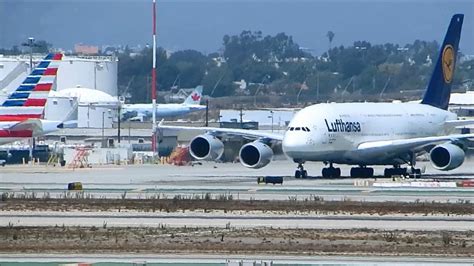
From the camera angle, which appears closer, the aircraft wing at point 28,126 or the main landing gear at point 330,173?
the main landing gear at point 330,173

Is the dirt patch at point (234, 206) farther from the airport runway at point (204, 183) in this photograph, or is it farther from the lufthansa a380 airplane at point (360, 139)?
the lufthansa a380 airplane at point (360, 139)

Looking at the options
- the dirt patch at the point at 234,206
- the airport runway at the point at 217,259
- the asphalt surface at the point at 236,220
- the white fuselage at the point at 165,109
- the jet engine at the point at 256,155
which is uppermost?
the white fuselage at the point at 165,109

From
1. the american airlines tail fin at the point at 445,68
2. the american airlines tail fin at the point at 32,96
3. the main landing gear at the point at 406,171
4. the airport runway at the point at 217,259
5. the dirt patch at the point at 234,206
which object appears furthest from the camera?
the american airlines tail fin at the point at 32,96

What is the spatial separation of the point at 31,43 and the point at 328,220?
82.6 metres

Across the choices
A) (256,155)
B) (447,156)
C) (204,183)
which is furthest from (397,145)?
(204,183)

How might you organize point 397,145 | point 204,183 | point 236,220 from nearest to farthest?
point 236,220
point 204,183
point 397,145

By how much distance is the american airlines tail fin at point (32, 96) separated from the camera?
84.3 meters

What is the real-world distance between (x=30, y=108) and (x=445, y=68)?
2395 centimetres

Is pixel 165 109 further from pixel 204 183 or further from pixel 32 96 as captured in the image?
pixel 204 183

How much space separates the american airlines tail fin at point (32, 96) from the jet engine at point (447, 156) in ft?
83.3

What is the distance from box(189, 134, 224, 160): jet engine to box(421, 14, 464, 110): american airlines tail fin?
12.8 meters

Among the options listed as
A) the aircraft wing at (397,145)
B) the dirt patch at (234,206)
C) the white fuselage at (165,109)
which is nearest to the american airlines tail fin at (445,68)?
the aircraft wing at (397,145)

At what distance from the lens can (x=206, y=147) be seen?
243 ft

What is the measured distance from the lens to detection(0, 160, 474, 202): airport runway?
5741 cm
